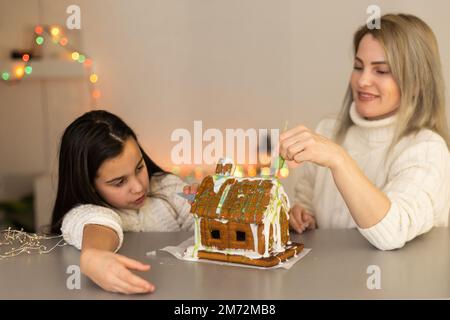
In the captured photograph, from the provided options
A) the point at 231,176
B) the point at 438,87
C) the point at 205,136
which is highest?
the point at 438,87

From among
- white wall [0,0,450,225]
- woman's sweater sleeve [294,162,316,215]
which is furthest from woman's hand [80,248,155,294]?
white wall [0,0,450,225]

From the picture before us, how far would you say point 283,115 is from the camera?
3193 mm

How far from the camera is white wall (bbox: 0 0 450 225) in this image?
313 centimetres

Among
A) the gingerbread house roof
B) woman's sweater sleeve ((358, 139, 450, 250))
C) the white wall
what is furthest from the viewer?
the white wall

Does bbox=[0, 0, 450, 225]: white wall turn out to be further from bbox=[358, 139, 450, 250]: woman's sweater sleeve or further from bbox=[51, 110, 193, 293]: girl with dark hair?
bbox=[358, 139, 450, 250]: woman's sweater sleeve

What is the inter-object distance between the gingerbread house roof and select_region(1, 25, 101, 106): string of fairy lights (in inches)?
76.0

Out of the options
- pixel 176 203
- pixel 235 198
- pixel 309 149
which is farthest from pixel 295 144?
pixel 176 203

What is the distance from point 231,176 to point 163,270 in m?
0.26

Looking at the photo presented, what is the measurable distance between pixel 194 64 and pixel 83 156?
1567mm

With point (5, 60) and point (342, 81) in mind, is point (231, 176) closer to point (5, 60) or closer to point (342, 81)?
point (342, 81)

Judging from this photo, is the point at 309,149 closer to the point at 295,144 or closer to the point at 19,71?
the point at 295,144

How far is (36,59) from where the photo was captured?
10.5ft
